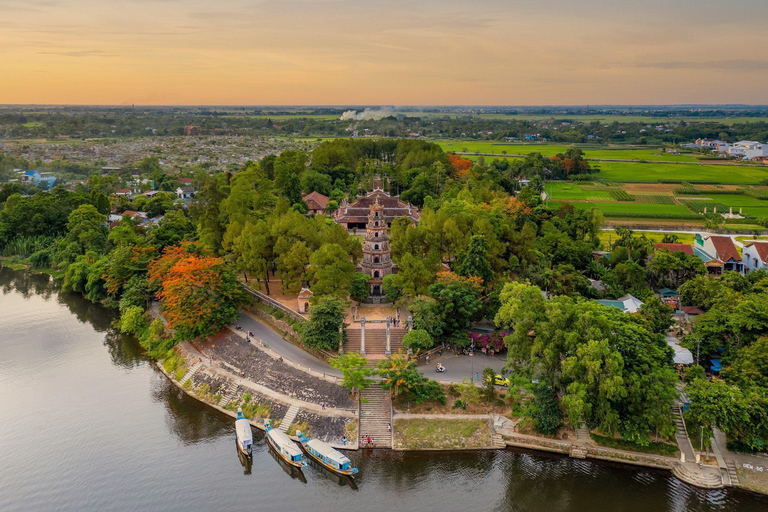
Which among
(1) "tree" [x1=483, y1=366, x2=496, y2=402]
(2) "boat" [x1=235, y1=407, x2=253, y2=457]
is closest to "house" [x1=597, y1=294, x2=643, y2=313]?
(1) "tree" [x1=483, y1=366, x2=496, y2=402]

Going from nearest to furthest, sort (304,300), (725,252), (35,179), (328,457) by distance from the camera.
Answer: (328,457), (304,300), (725,252), (35,179)

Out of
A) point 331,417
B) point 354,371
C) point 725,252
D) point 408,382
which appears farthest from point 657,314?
point 331,417

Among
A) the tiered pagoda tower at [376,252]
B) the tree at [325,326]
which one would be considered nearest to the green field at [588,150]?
the tiered pagoda tower at [376,252]

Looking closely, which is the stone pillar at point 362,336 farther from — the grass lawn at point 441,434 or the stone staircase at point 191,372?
the stone staircase at point 191,372

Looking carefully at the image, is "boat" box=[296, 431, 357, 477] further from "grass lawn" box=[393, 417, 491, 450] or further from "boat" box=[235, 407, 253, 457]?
"grass lawn" box=[393, 417, 491, 450]

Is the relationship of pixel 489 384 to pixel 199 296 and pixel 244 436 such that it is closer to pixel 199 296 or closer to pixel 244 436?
pixel 244 436
